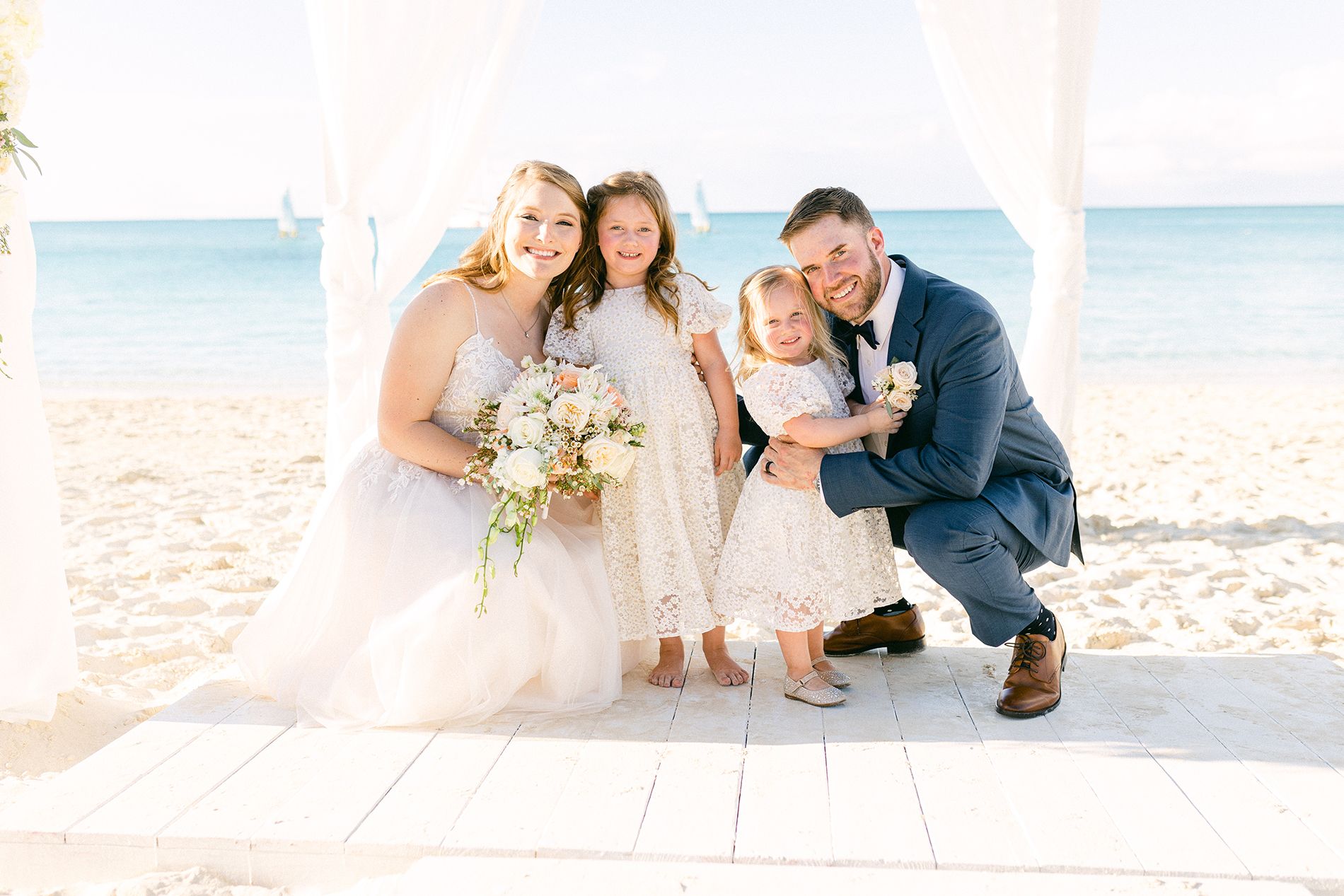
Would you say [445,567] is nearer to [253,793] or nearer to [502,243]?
[253,793]

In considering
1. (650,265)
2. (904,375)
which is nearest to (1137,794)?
(904,375)

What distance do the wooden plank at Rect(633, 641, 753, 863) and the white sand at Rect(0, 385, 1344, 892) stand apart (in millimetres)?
1240

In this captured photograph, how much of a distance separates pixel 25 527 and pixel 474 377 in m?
1.37

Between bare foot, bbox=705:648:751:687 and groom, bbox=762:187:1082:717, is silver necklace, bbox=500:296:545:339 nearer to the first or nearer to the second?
groom, bbox=762:187:1082:717

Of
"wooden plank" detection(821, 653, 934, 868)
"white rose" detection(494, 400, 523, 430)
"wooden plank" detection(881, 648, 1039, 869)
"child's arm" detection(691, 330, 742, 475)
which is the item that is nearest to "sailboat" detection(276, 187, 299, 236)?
"child's arm" detection(691, 330, 742, 475)

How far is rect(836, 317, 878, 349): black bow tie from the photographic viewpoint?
11.1 ft

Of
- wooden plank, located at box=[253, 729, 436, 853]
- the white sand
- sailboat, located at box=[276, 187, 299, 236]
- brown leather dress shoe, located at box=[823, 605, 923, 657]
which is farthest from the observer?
sailboat, located at box=[276, 187, 299, 236]

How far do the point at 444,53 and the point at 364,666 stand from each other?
2.31 m

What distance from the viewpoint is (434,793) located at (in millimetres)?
2574

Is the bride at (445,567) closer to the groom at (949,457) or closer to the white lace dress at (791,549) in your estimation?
the white lace dress at (791,549)

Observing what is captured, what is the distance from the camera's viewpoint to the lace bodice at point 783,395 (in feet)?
10.4

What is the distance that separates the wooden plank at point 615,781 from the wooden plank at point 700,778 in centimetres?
3

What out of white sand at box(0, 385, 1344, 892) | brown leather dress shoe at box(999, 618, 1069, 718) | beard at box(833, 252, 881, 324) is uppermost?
beard at box(833, 252, 881, 324)

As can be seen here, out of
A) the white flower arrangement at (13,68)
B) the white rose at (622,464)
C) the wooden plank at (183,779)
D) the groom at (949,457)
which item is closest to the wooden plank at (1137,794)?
the groom at (949,457)
